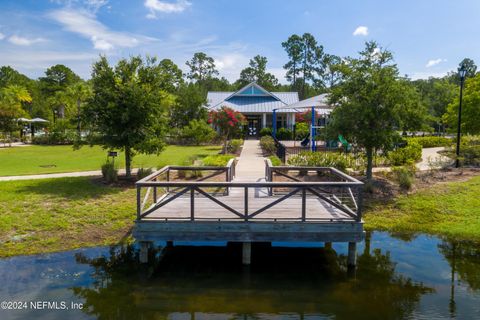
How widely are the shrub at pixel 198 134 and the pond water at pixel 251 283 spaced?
82.0 ft

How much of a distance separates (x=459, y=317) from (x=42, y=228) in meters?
9.90

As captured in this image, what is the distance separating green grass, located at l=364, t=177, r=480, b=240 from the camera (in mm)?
11281

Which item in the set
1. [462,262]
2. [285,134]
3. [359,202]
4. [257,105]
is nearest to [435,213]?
[462,262]

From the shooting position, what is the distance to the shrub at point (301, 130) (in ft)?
117

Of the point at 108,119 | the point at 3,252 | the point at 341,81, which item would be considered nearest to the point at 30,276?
the point at 3,252

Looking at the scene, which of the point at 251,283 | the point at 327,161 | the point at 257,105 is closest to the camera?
the point at 251,283

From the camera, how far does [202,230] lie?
8.11 meters

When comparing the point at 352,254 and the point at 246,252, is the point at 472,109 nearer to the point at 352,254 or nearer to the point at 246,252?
the point at 352,254

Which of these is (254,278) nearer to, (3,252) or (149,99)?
(3,252)

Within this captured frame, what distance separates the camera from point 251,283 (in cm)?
776

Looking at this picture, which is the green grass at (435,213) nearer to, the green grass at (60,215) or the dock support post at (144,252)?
the dock support post at (144,252)

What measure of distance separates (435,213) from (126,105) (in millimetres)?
11526

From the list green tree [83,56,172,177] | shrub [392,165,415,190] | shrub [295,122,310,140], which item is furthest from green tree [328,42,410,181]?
shrub [295,122,310,140]

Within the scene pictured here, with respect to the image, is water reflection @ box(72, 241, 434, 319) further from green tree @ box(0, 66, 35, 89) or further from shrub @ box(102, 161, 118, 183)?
green tree @ box(0, 66, 35, 89)
